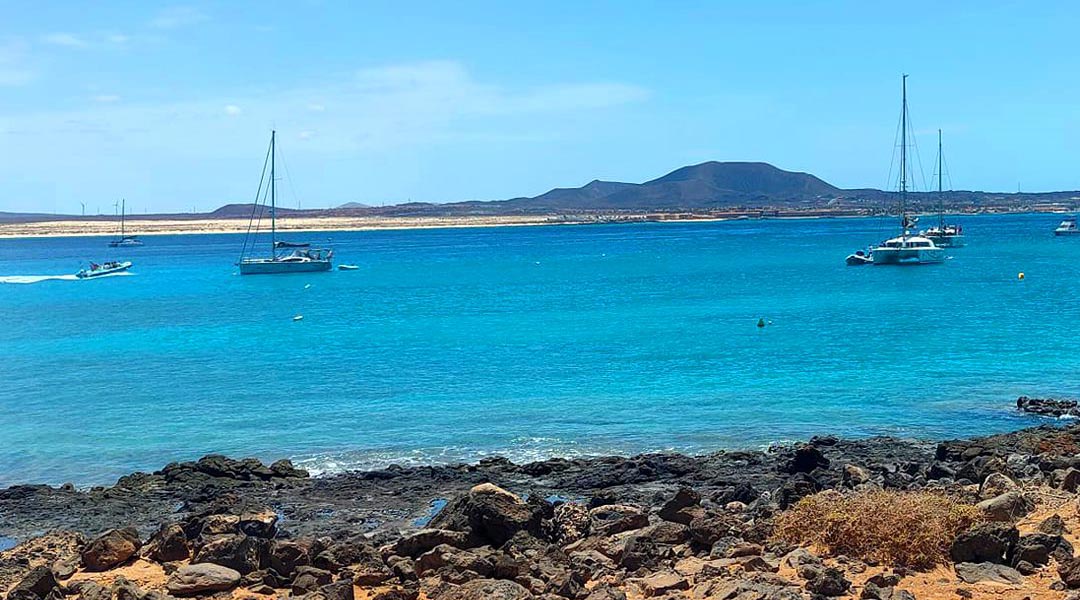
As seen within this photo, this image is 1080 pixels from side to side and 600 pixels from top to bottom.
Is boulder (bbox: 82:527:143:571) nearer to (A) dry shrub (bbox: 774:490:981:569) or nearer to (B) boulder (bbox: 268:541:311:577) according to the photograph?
(B) boulder (bbox: 268:541:311:577)

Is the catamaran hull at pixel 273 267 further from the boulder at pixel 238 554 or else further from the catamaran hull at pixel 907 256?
the boulder at pixel 238 554

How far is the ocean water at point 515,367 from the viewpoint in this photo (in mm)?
23469

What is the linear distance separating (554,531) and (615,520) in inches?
42.7

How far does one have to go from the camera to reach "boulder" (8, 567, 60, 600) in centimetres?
1141

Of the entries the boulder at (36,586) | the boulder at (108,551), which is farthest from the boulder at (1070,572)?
the boulder at (108,551)

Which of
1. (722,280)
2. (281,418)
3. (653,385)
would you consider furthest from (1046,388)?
(722,280)

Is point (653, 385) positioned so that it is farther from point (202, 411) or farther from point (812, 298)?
point (812, 298)

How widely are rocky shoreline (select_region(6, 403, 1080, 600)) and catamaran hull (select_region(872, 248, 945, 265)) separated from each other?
59.7 meters

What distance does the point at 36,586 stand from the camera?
11594 mm

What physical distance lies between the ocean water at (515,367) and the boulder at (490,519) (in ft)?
26.8

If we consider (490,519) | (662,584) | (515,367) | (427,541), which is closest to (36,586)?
(427,541)

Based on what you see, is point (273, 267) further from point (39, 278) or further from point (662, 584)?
point (662, 584)

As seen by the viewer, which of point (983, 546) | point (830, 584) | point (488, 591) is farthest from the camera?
point (983, 546)

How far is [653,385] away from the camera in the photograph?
29.1 m
